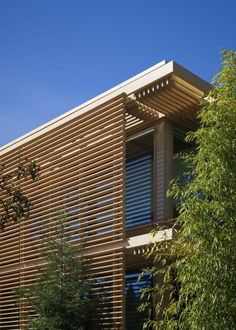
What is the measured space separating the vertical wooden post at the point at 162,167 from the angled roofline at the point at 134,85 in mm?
1362

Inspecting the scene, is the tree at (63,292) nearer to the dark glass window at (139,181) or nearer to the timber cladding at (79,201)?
the timber cladding at (79,201)

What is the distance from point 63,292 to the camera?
1120 cm

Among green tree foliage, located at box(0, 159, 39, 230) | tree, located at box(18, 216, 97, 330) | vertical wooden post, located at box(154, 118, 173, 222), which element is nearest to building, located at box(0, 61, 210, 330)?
vertical wooden post, located at box(154, 118, 173, 222)

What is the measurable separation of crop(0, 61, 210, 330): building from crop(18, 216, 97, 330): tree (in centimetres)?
42

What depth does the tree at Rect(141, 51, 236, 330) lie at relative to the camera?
22.1 feet

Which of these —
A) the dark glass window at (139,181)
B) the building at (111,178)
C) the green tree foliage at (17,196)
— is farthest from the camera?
the dark glass window at (139,181)

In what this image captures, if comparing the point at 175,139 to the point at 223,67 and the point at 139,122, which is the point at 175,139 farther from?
the point at 223,67

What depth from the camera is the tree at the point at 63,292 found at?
10938 millimetres

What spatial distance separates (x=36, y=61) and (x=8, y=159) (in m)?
7.16

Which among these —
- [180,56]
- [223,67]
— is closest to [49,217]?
[180,56]

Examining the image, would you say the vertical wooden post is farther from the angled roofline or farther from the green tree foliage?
the green tree foliage

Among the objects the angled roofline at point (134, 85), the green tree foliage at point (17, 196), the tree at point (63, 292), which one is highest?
the angled roofline at point (134, 85)

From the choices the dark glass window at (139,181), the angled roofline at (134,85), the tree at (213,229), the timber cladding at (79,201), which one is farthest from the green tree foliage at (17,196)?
the tree at (213,229)

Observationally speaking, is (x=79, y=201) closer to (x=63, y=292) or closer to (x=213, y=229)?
(x=63, y=292)
